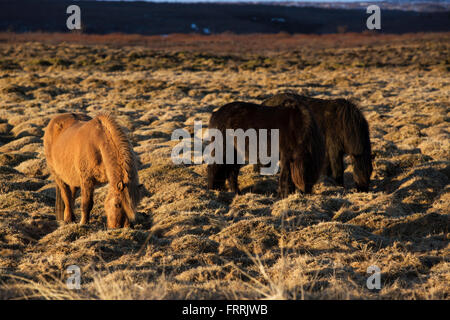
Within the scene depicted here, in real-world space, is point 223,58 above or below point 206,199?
above

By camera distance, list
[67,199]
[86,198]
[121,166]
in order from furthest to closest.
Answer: [67,199] < [86,198] < [121,166]

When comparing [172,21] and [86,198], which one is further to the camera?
[172,21]

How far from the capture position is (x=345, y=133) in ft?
29.0

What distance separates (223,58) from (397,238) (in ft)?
128

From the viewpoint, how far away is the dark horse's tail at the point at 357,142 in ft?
28.8

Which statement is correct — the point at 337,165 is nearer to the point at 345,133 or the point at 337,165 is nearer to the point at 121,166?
the point at 345,133

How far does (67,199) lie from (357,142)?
199 inches

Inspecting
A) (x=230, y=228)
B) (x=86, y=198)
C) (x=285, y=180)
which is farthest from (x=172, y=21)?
(x=230, y=228)

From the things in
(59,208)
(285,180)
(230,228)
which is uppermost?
(285,180)

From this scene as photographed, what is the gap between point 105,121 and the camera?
6.65 metres

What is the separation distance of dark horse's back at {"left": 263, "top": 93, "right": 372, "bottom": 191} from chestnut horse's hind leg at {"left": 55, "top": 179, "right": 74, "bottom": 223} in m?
3.88
